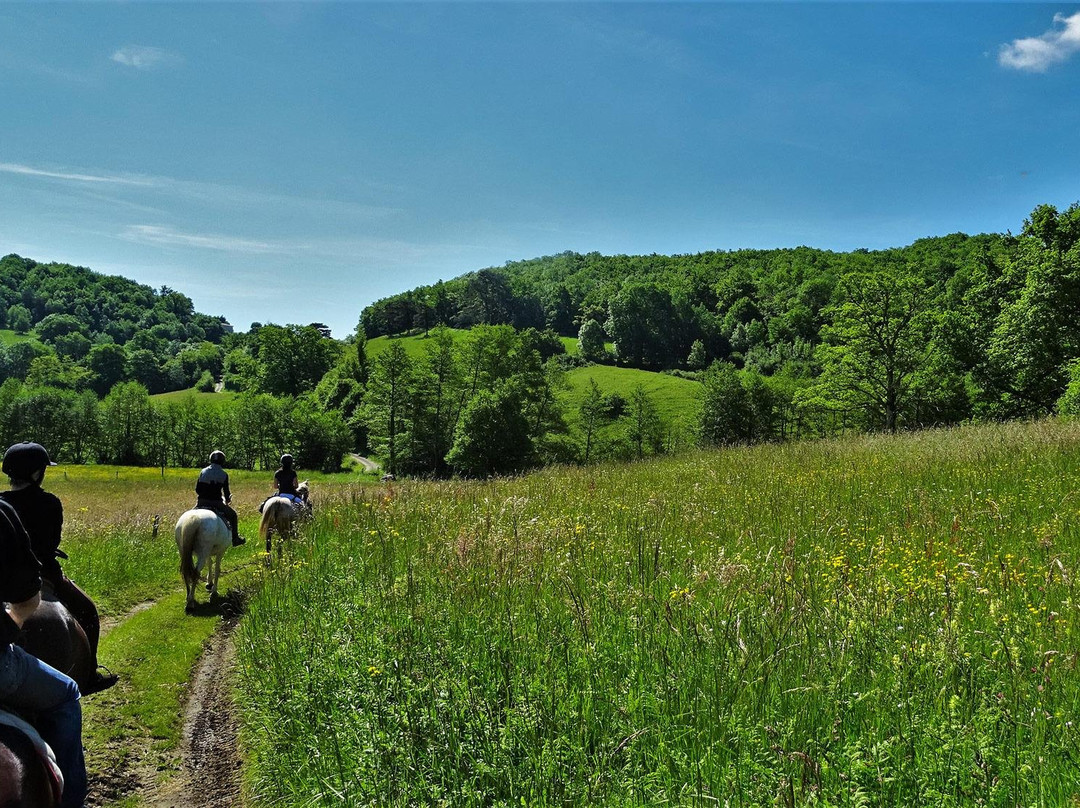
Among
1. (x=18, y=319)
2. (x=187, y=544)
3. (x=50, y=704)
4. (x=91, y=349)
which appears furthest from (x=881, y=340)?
(x=18, y=319)

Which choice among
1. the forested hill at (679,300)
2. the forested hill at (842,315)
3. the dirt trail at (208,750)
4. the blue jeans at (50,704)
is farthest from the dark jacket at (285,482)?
the forested hill at (679,300)

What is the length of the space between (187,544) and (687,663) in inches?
378

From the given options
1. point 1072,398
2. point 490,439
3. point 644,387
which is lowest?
point 490,439

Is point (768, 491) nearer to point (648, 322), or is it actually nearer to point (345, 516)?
point (345, 516)

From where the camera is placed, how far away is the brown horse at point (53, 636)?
489 centimetres

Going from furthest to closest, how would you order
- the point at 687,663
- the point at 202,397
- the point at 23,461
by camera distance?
1. the point at 202,397
2. the point at 23,461
3. the point at 687,663

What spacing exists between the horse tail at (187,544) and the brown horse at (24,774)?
740 cm

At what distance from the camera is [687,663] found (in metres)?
3.77

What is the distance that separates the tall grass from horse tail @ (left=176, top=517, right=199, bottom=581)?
3.28 m

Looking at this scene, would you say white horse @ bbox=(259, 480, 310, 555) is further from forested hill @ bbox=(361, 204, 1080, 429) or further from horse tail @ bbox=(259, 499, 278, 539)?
forested hill @ bbox=(361, 204, 1080, 429)

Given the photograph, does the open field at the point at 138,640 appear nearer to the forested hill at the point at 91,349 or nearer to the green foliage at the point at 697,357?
the green foliage at the point at 697,357

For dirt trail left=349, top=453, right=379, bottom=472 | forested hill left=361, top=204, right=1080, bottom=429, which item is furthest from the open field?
dirt trail left=349, top=453, right=379, bottom=472

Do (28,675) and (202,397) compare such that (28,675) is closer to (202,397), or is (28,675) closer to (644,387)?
(644,387)

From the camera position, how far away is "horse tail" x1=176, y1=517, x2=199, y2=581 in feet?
32.7
